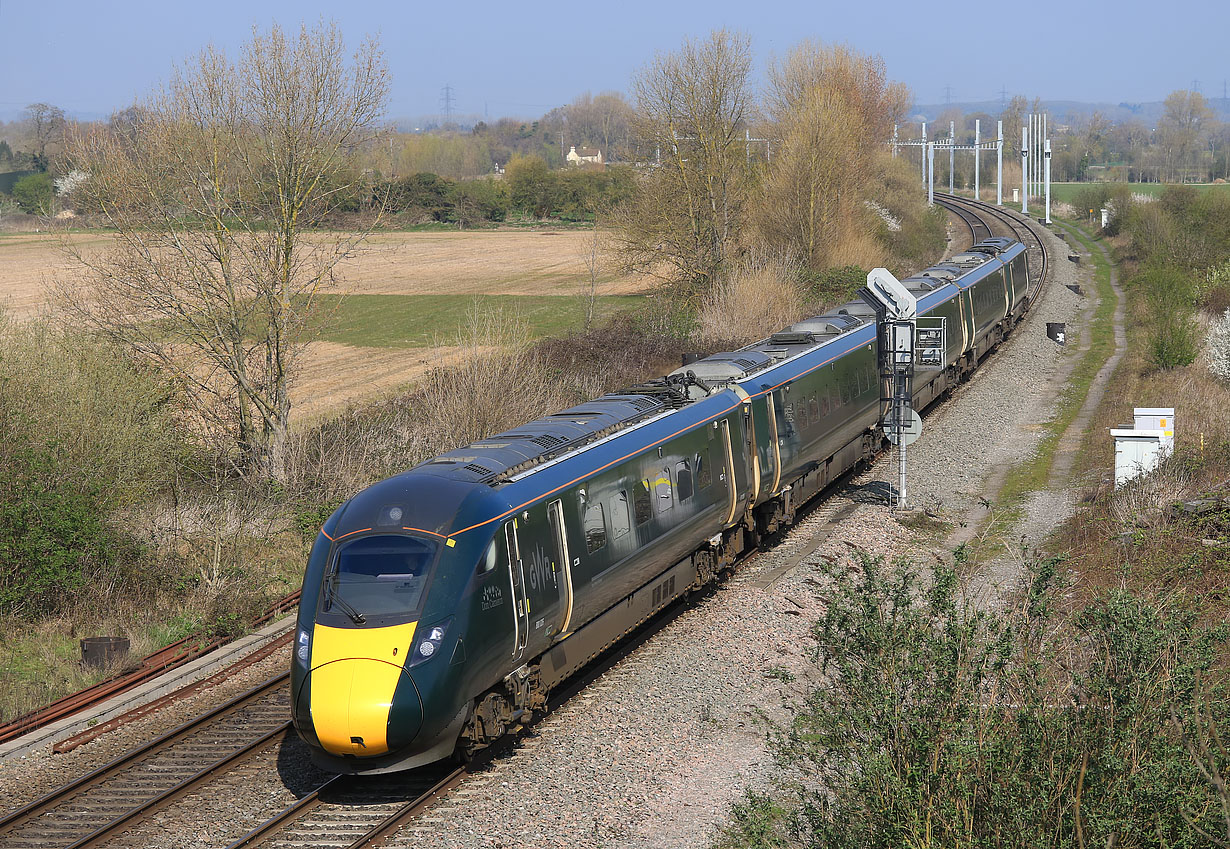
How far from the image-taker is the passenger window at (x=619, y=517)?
12.4 meters

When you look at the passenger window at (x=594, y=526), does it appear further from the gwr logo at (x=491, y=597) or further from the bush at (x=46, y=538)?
the bush at (x=46, y=538)

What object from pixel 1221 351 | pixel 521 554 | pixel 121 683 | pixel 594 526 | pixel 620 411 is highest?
pixel 620 411

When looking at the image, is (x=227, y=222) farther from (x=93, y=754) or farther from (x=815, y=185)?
(x=815, y=185)

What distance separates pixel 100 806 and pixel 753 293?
85.0ft

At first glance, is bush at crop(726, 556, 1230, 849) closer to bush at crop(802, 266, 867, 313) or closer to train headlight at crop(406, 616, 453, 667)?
train headlight at crop(406, 616, 453, 667)

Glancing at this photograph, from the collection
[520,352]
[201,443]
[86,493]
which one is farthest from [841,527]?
[201,443]

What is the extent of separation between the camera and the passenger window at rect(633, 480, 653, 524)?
508 inches

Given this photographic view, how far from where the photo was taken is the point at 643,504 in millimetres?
13039

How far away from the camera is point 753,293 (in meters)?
33.4

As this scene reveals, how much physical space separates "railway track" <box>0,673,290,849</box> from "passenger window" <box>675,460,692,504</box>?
5.27 m

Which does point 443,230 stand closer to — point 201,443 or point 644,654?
point 201,443

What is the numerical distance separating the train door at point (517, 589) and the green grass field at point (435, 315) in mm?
28180

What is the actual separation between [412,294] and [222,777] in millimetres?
45863

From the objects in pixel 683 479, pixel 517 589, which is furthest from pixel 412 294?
pixel 517 589
